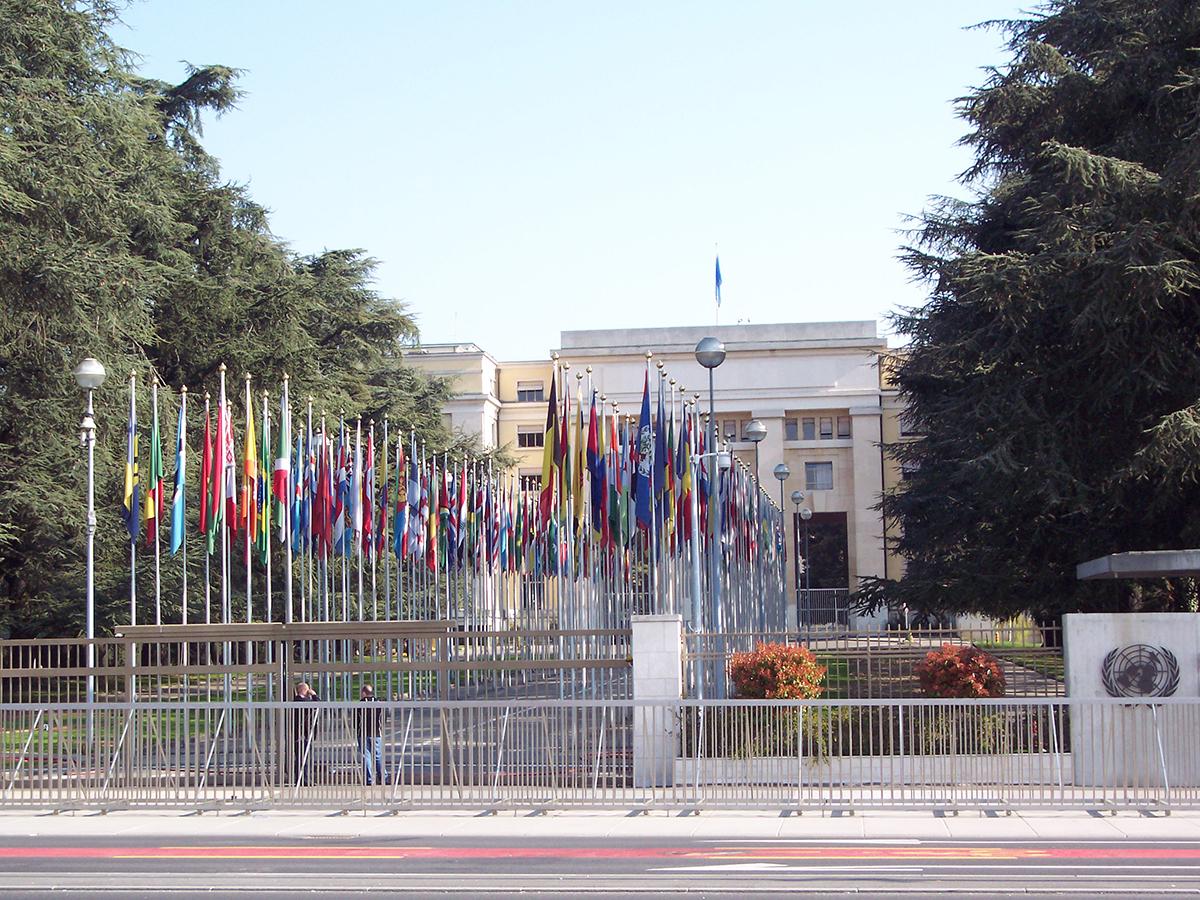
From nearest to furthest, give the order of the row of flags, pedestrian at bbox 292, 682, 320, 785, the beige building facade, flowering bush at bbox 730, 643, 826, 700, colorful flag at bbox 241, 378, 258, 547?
1. pedestrian at bbox 292, 682, 320, 785
2. flowering bush at bbox 730, 643, 826, 700
3. the row of flags
4. colorful flag at bbox 241, 378, 258, 547
5. the beige building facade

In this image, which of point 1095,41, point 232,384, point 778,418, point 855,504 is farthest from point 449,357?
point 1095,41

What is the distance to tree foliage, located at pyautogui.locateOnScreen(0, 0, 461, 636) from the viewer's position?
122 feet

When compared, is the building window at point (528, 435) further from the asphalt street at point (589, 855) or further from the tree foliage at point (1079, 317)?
the asphalt street at point (589, 855)

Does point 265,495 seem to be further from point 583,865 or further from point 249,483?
point 583,865

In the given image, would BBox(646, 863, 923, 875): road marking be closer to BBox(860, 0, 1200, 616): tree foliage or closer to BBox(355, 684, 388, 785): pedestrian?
BBox(355, 684, 388, 785): pedestrian

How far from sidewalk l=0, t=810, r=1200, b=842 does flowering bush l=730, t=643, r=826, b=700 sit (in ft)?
14.4

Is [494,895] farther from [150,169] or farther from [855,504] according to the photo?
[855,504]

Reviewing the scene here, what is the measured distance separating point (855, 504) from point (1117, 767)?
259ft

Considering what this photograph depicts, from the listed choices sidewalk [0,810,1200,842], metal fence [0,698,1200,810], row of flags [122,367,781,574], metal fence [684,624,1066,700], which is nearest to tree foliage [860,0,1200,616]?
row of flags [122,367,781,574]

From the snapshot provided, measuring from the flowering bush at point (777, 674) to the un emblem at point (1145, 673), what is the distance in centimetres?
438

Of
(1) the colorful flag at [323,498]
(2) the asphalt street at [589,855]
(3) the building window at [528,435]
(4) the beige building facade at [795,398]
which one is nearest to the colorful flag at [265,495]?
(1) the colorful flag at [323,498]

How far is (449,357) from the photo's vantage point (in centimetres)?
9988

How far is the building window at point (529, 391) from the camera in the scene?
105 m

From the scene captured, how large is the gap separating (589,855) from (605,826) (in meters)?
2.57
